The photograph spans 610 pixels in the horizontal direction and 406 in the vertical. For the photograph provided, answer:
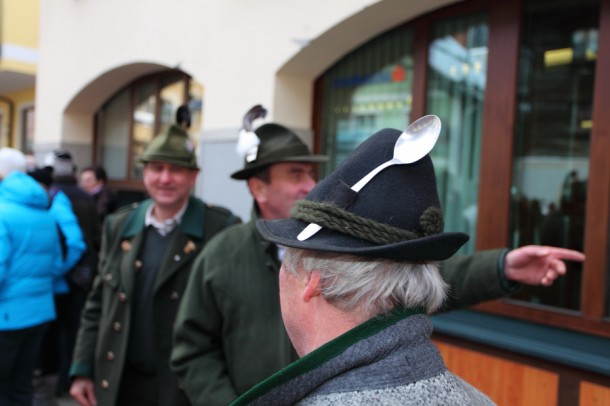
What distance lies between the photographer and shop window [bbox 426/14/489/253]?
4012 millimetres

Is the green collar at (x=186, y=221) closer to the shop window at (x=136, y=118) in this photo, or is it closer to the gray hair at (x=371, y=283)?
the gray hair at (x=371, y=283)

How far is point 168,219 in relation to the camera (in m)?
2.93

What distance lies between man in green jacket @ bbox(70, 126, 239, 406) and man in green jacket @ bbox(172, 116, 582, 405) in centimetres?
53

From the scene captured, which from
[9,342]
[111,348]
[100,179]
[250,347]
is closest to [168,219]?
[111,348]

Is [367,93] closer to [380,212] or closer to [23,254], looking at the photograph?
[23,254]

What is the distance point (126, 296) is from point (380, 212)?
1.93 meters

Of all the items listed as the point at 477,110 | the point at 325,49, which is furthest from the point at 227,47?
the point at 477,110

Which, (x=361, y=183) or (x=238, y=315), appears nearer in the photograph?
(x=361, y=183)

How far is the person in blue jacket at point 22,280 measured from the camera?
3545 mm

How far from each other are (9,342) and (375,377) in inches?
129

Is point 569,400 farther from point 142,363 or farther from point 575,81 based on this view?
point 142,363

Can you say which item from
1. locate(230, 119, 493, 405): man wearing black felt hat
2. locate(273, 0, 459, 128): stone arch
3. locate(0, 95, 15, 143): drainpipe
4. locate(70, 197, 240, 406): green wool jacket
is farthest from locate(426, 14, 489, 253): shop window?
locate(0, 95, 15, 143): drainpipe

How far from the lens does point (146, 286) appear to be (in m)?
2.75

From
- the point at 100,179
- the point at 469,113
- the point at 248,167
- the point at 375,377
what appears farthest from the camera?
the point at 100,179
